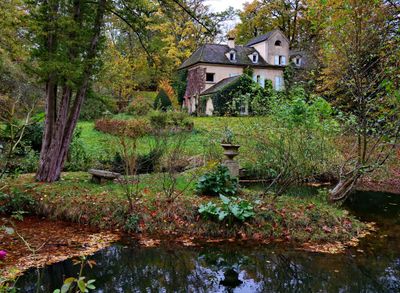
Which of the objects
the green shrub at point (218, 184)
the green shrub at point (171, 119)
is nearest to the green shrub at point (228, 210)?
the green shrub at point (218, 184)

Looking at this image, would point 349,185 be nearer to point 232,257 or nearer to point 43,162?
point 232,257

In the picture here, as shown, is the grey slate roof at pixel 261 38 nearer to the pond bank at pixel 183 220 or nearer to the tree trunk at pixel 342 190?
the tree trunk at pixel 342 190

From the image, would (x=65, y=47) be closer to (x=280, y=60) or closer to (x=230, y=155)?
(x=230, y=155)

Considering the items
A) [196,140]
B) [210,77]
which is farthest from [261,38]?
[196,140]

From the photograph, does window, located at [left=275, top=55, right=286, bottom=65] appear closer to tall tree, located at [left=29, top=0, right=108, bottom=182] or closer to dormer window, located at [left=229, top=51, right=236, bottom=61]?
dormer window, located at [left=229, top=51, right=236, bottom=61]

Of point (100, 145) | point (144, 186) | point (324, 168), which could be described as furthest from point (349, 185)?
point (100, 145)

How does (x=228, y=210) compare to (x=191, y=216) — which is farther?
(x=191, y=216)

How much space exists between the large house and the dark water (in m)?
23.2

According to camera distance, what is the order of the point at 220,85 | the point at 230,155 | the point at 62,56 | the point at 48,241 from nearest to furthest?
the point at 48,241 < the point at 62,56 < the point at 230,155 < the point at 220,85

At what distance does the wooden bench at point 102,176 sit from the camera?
30.3 feet

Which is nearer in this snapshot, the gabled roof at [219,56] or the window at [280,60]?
the gabled roof at [219,56]

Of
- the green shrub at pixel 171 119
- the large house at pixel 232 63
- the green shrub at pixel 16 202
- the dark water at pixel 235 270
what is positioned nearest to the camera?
the dark water at pixel 235 270

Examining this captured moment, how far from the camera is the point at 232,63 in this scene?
3000 centimetres

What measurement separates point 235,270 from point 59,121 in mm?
5902
